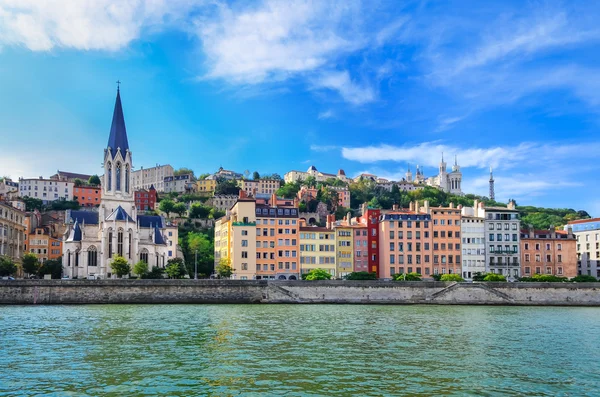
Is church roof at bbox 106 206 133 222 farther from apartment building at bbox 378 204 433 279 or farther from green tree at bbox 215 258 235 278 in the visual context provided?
apartment building at bbox 378 204 433 279

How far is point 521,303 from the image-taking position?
265 ft

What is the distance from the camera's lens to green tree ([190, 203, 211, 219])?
186 meters

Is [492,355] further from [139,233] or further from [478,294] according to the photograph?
[139,233]

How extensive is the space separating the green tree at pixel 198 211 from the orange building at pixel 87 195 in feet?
102

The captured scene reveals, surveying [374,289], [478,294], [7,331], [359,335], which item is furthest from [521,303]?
[7,331]

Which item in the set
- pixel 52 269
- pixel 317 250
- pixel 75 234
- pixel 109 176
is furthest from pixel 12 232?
pixel 317 250

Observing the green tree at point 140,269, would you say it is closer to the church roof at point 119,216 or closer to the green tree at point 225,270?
the green tree at point 225,270

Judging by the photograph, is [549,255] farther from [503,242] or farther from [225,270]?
[225,270]

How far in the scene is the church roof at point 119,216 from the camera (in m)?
105

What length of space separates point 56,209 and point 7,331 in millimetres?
139810

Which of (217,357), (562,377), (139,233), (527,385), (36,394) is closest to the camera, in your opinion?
(36,394)

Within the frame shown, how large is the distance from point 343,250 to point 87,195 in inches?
4717

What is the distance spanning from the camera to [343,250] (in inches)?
3999

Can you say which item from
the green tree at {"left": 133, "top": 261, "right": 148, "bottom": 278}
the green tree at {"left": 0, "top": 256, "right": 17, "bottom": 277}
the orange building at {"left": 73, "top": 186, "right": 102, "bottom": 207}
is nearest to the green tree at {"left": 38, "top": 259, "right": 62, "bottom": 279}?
the green tree at {"left": 0, "top": 256, "right": 17, "bottom": 277}
